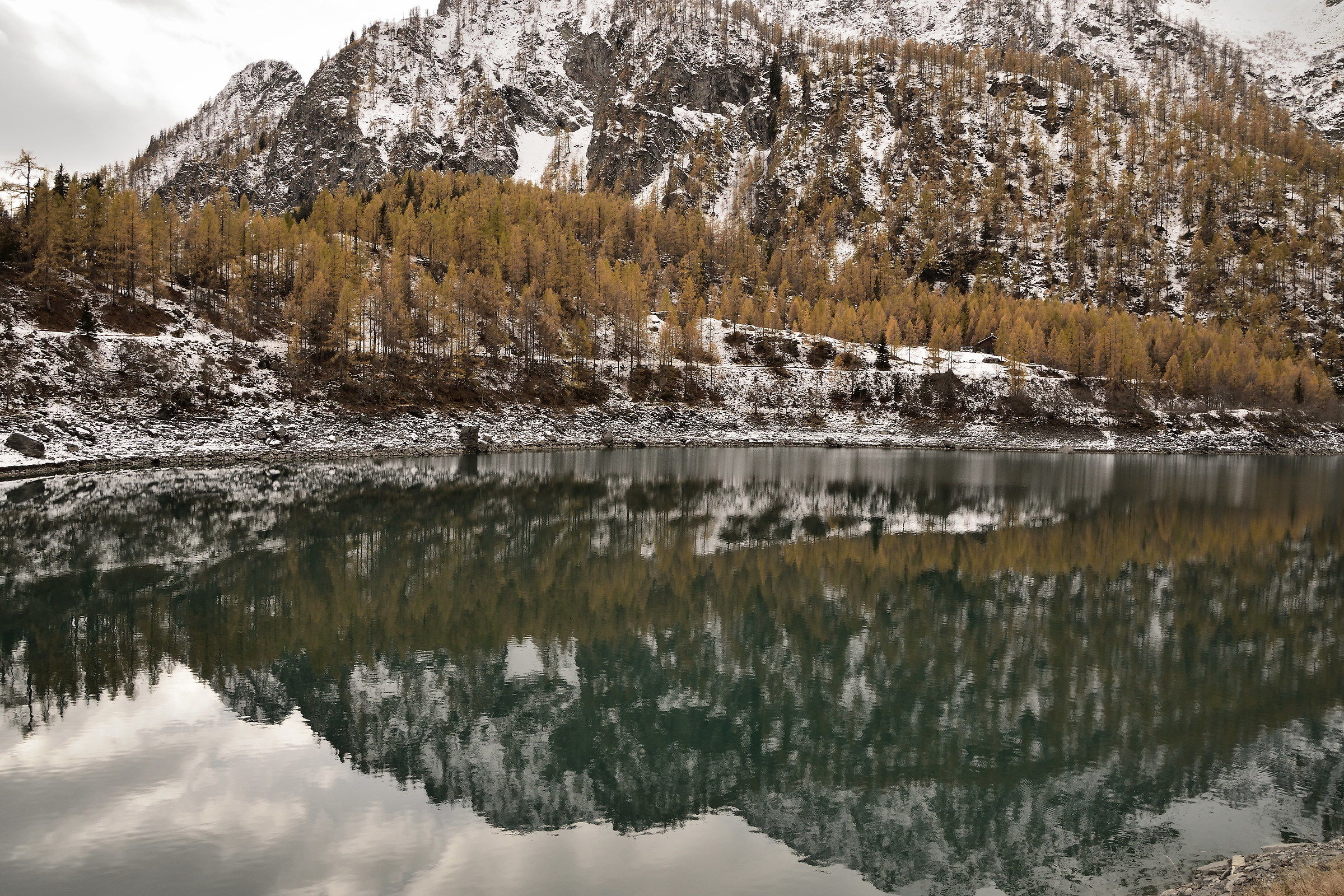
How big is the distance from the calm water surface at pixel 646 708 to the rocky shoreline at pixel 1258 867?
0.42 metres

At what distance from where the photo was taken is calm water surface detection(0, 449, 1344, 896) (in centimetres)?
1065

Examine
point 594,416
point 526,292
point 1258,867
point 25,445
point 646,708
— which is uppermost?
point 526,292

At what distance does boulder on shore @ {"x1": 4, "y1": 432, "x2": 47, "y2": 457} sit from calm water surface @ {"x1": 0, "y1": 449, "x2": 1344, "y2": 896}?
19220 millimetres

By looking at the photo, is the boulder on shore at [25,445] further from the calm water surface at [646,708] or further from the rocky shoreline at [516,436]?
the calm water surface at [646,708]

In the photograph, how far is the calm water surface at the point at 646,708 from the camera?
10648 millimetres

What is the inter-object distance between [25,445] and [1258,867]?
63869 millimetres

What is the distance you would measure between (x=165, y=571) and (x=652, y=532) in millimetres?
18790

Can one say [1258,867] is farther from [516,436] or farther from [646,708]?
[516,436]

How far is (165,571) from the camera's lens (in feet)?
84.2

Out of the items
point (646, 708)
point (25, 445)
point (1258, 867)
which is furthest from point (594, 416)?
point (1258, 867)

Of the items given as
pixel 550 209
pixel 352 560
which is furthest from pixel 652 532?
pixel 550 209

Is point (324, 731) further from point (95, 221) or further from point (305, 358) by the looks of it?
point (95, 221)

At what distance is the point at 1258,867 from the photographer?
10000 millimetres

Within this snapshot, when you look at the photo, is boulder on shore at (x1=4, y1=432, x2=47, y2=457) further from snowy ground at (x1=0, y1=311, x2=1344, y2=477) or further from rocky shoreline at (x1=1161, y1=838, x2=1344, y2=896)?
rocky shoreline at (x1=1161, y1=838, x2=1344, y2=896)
